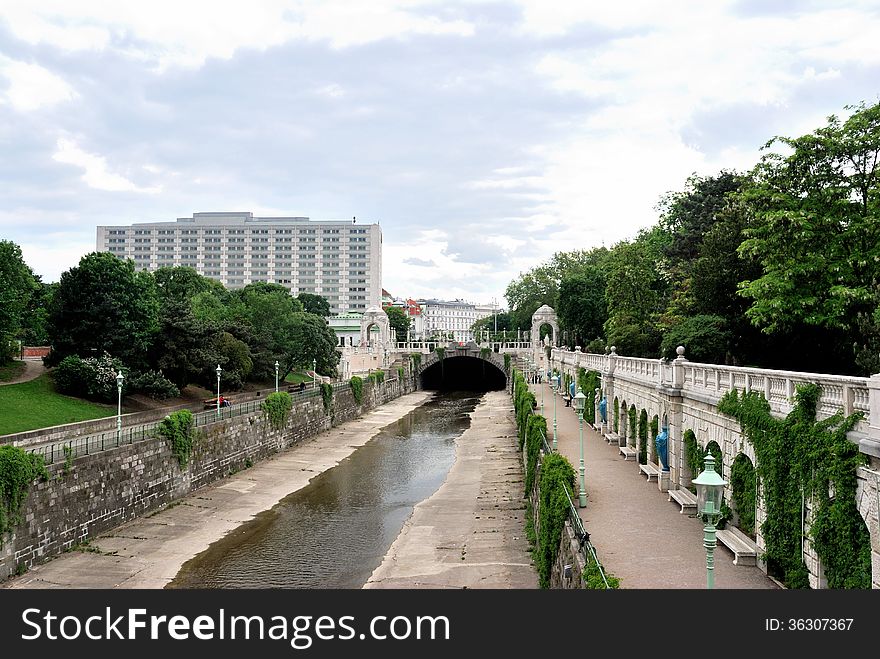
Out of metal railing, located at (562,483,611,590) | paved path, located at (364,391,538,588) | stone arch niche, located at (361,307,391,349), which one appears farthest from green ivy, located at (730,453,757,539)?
stone arch niche, located at (361,307,391,349)

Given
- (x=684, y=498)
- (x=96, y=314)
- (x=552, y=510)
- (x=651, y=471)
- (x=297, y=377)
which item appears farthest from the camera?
(x=297, y=377)

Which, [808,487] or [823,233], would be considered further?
[823,233]

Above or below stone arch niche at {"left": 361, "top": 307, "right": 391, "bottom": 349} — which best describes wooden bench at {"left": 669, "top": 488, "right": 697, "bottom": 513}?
below

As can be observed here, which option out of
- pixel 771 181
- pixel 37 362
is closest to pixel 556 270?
pixel 37 362

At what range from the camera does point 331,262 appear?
17450 cm

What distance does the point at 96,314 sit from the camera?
5075 centimetres

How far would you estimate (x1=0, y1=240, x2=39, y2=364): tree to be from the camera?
48156 mm

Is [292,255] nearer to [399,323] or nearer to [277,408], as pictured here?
[399,323]

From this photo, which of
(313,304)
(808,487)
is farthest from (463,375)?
(808,487)

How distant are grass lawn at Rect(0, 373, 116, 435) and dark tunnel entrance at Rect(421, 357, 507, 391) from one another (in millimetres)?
71118

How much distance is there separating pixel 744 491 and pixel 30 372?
1968 inches

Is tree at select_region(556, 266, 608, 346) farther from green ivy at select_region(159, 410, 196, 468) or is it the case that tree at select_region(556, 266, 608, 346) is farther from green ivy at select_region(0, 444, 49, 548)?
green ivy at select_region(0, 444, 49, 548)
